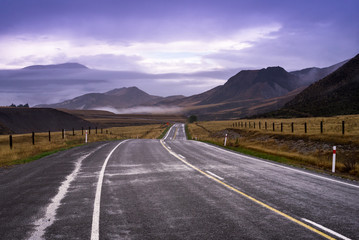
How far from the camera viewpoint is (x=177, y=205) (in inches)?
275

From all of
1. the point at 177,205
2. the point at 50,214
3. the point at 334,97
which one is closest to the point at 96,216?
the point at 50,214

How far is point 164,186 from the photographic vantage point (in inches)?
355

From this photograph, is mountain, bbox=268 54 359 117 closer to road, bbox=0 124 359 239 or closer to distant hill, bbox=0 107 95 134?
distant hill, bbox=0 107 95 134

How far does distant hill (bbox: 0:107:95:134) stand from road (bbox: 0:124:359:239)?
8695 cm

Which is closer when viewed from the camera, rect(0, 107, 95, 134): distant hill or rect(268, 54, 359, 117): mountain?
rect(268, 54, 359, 117): mountain

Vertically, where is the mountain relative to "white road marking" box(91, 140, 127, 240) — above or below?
above

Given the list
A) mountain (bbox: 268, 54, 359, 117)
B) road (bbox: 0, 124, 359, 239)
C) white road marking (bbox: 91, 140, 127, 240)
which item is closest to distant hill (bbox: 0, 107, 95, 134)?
mountain (bbox: 268, 54, 359, 117)

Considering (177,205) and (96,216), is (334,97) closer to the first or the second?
(177,205)

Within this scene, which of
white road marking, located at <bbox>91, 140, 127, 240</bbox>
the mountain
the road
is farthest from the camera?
the mountain

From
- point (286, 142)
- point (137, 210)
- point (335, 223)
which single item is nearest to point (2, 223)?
point (137, 210)

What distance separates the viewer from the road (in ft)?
17.6

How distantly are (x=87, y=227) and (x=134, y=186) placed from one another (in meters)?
3.49

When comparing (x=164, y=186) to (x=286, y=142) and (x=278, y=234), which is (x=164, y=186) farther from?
(x=286, y=142)

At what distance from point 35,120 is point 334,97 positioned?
102 meters
